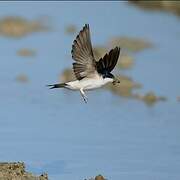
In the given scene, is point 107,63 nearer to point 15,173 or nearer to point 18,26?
point 15,173

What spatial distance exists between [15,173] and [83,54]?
4.05ft

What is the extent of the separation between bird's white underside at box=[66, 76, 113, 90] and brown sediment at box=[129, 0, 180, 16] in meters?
10.6

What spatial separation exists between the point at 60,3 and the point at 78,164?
10.9 meters

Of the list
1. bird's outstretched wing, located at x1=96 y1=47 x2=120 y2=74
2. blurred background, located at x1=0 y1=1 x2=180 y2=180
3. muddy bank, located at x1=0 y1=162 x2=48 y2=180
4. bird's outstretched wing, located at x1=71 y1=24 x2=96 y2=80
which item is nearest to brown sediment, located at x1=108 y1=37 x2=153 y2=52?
blurred background, located at x1=0 y1=1 x2=180 y2=180

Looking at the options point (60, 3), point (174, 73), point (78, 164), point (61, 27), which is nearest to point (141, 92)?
point (174, 73)

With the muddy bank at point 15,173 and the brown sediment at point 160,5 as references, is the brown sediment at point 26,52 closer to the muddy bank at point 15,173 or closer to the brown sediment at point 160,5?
the brown sediment at point 160,5

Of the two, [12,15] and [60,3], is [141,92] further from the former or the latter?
[60,3]

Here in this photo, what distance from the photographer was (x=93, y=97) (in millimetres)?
12352

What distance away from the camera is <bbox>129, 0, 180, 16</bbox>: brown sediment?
19406 mm

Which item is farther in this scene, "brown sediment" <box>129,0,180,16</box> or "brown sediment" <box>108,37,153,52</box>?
"brown sediment" <box>129,0,180,16</box>

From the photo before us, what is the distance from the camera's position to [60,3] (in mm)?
19688

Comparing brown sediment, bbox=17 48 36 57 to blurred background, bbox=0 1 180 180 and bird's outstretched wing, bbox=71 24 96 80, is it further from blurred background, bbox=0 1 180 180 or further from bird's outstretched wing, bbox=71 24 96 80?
bird's outstretched wing, bbox=71 24 96 80

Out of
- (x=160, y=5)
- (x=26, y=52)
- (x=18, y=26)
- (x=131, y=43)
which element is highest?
(x=160, y=5)

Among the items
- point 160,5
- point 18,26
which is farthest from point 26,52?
point 160,5
